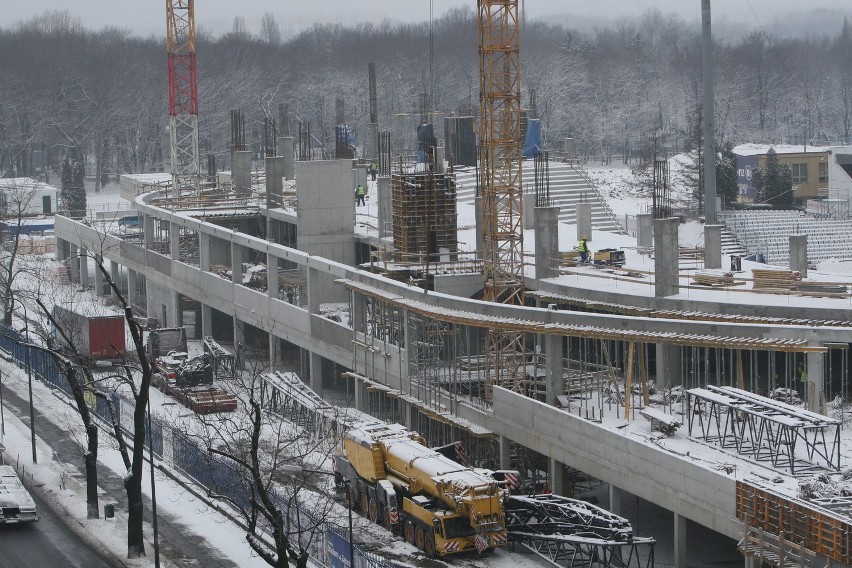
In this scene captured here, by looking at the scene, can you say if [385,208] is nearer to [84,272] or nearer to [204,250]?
[204,250]

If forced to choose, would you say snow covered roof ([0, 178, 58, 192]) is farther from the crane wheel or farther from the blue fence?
the crane wheel

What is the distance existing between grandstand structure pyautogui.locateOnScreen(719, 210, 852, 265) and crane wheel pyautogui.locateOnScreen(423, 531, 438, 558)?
41709 mm

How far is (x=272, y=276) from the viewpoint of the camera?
5597 centimetres

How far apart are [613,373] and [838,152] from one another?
2022 inches

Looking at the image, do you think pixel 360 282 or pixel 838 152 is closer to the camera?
pixel 360 282

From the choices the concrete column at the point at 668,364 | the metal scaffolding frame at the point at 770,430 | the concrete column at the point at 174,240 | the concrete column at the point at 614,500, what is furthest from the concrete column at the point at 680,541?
the concrete column at the point at 174,240

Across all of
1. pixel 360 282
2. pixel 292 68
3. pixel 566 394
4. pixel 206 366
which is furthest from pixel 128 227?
pixel 292 68

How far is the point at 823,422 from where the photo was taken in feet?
108

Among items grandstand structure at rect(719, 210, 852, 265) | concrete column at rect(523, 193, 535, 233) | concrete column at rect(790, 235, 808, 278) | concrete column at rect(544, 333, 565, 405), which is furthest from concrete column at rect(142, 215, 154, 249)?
concrete column at rect(544, 333, 565, 405)

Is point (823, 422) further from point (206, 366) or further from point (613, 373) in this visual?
point (206, 366)

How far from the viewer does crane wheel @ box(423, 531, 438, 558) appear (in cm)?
3422

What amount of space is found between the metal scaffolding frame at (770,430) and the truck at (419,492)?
18.0 ft

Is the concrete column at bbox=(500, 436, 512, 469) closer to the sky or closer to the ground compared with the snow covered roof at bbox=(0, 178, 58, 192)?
closer to the ground

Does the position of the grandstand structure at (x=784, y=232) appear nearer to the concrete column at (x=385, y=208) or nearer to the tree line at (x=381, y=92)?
the concrete column at (x=385, y=208)
